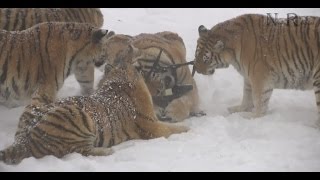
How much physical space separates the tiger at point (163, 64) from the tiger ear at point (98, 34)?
8.3 inches

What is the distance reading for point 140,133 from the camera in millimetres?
5535

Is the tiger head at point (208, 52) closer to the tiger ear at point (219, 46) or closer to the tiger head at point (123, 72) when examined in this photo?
the tiger ear at point (219, 46)

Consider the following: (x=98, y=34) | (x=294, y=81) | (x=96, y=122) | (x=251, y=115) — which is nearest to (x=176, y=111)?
(x=251, y=115)

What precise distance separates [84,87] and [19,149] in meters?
2.10

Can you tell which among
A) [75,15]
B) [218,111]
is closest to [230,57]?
[218,111]

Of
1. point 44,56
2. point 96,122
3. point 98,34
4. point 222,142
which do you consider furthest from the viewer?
point 98,34

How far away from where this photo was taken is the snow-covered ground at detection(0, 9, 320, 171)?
460 cm

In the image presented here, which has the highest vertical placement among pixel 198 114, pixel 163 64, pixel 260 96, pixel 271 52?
pixel 271 52

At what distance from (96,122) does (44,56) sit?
4.36 feet

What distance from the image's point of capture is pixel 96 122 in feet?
16.8

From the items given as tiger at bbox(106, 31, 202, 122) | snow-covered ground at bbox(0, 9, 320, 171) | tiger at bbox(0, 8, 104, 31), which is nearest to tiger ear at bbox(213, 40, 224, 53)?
tiger at bbox(106, 31, 202, 122)

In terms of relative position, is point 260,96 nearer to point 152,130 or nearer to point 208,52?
point 208,52

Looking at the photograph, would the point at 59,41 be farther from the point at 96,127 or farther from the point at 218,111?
the point at 218,111

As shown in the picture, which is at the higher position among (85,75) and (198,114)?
(85,75)
